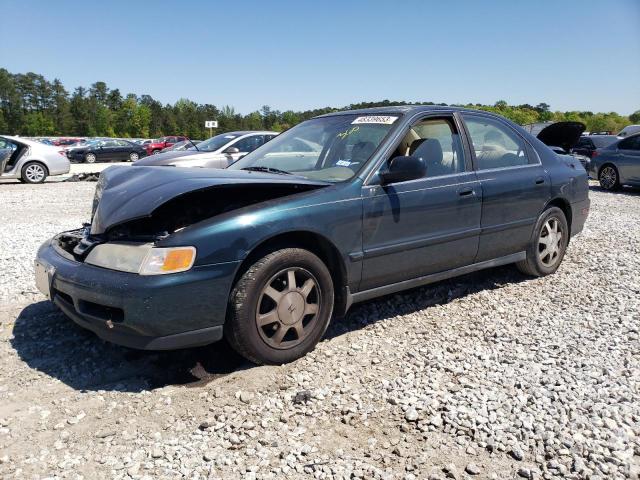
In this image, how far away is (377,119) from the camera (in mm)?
3891

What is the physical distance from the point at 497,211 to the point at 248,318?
7.66 ft

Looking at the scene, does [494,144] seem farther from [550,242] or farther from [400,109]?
[550,242]

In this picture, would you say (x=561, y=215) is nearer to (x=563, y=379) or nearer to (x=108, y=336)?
(x=563, y=379)

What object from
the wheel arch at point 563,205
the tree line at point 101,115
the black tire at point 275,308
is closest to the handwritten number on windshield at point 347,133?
the black tire at point 275,308

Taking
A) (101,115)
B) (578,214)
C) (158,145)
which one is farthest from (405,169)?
(101,115)

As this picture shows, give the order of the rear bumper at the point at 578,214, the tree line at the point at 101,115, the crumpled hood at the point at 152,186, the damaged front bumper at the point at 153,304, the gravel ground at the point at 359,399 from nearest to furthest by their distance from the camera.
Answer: the gravel ground at the point at 359,399 < the damaged front bumper at the point at 153,304 < the crumpled hood at the point at 152,186 < the rear bumper at the point at 578,214 < the tree line at the point at 101,115

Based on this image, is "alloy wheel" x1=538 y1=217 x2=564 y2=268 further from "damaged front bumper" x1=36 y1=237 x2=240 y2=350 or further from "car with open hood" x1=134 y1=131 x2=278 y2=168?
"car with open hood" x1=134 y1=131 x2=278 y2=168

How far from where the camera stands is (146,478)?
82.6 inches

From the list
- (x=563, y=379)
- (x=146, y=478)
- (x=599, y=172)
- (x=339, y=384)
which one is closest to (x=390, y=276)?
(x=339, y=384)

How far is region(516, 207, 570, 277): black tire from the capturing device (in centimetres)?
466

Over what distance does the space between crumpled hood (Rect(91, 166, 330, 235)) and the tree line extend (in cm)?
6923

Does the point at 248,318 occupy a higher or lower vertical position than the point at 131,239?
lower

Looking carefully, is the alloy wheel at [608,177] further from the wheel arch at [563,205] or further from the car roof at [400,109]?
the car roof at [400,109]

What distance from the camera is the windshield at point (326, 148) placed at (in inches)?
142
